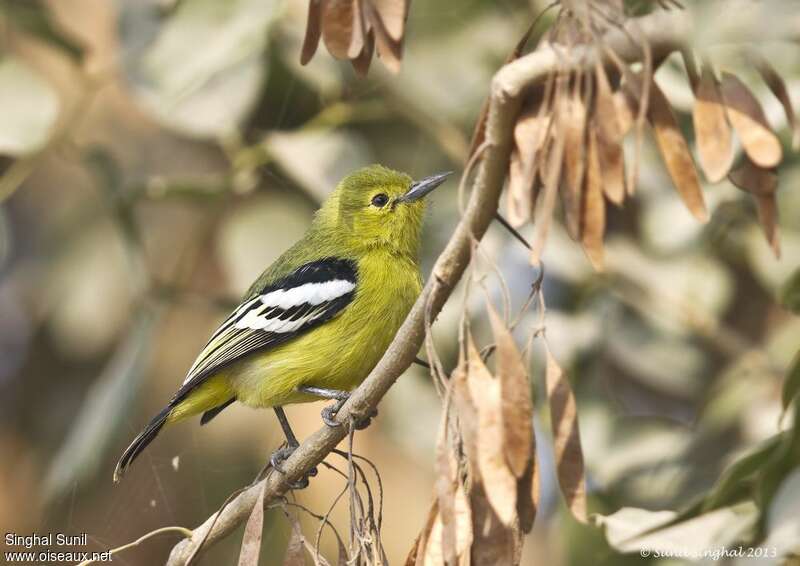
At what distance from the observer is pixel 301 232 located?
4.71 meters

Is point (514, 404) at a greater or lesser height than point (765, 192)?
lesser

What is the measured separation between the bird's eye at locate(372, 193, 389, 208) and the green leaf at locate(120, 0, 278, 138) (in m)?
0.74

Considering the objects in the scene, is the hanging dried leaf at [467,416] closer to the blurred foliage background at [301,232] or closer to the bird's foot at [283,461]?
the bird's foot at [283,461]

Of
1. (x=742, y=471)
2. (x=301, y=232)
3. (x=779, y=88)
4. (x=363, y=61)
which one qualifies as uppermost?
(x=363, y=61)

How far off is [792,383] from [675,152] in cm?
100

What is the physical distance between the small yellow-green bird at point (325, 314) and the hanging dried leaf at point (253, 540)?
0.88 metres

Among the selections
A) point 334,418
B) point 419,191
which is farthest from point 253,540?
point 419,191

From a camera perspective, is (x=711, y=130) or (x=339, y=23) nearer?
(x=711, y=130)

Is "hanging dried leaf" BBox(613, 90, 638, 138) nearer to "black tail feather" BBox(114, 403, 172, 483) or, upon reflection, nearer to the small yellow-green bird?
the small yellow-green bird

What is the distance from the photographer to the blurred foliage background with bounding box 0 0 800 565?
410 centimetres

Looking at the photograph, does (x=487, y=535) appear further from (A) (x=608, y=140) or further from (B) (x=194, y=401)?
(B) (x=194, y=401)

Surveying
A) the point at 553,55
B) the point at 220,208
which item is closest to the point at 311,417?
the point at 220,208

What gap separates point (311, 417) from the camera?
516 cm

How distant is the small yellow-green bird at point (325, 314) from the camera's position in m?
3.63
